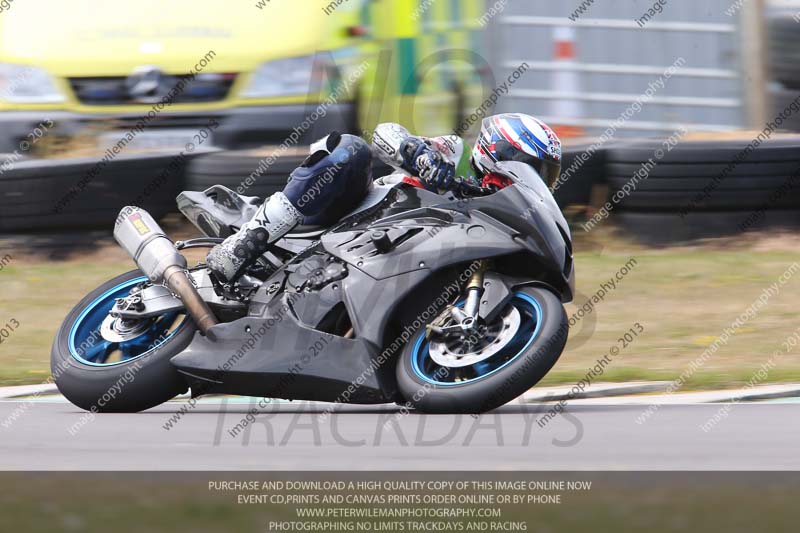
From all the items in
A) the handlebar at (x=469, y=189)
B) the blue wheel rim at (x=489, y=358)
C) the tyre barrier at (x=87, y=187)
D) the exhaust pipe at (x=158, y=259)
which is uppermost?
the handlebar at (x=469, y=189)

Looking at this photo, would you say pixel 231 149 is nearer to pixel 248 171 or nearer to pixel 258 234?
pixel 248 171

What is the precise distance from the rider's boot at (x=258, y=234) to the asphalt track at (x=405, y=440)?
639 mm

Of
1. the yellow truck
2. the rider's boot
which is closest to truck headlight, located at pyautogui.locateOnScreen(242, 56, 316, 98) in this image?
the yellow truck

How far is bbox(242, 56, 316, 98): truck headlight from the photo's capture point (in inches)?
398

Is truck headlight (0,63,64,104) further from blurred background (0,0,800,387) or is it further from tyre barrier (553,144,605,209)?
tyre barrier (553,144,605,209)

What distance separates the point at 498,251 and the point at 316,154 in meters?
0.92

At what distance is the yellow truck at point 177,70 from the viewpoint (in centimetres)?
1000

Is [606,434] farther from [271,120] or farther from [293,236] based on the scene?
[271,120]

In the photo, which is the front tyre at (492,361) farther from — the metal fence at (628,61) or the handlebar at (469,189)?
the metal fence at (628,61)

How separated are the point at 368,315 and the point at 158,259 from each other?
984mm

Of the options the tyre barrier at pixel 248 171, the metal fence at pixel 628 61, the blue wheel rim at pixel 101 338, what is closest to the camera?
the blue wheel rim at pixel 101 338

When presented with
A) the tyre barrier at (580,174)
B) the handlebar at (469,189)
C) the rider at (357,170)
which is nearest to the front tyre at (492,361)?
the handlebar at (469,189)

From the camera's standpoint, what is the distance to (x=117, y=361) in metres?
6.29

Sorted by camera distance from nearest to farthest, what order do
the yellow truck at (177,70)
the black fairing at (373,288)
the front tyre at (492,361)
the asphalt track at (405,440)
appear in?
the asphalt track at (405,440) → the front tyre at (492,361) → the black fairing at (373,288) → the yellow truck at (177,70)
